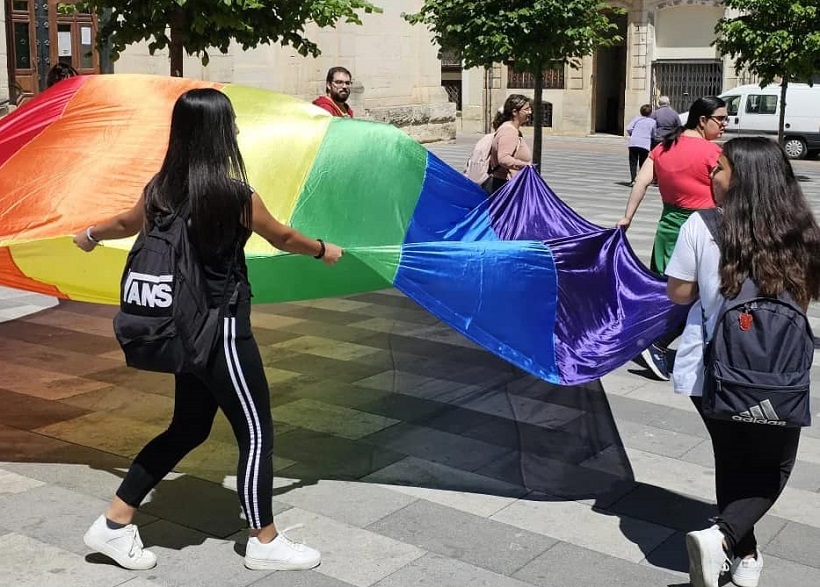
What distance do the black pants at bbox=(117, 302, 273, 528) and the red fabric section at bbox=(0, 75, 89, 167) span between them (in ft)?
6.93

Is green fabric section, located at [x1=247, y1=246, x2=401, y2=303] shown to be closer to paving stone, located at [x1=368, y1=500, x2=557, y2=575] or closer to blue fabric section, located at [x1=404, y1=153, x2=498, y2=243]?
blue fabric section, located at [x1=404, y1=153, x2=498, y2=243]

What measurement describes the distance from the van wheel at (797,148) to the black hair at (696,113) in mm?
21306

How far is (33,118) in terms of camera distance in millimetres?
5902

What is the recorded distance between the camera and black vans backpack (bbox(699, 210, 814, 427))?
389cm

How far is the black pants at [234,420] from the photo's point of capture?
4.11 metres

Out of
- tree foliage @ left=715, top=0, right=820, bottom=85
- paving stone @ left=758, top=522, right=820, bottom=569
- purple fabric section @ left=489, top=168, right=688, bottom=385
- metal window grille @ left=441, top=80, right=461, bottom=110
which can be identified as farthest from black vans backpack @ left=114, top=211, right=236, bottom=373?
metal window grille @ left=441, top=80, right=461, bottom=110

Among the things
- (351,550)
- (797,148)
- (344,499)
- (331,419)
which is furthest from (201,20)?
(797,148)

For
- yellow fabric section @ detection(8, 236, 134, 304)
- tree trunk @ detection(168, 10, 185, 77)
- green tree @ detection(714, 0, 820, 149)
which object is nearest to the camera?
yellow fabric section @ detection(8, 236, 134, 304)

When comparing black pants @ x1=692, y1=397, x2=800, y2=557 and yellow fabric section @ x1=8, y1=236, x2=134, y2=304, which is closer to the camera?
black pants @ x1=692, y1=397, x2=800, y2=557

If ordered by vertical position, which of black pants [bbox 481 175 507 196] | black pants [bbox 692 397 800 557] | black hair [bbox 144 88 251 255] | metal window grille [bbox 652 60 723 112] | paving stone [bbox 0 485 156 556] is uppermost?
metal window grille [bbox 652 60 723 112]

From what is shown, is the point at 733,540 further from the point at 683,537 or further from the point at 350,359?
the point at 350,359

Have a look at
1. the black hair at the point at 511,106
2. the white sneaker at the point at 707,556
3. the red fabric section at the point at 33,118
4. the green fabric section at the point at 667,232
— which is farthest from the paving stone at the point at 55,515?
the black hair at the point at 511,106

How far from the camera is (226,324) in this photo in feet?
13.4

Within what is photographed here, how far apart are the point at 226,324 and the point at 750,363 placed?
185 centimetres
